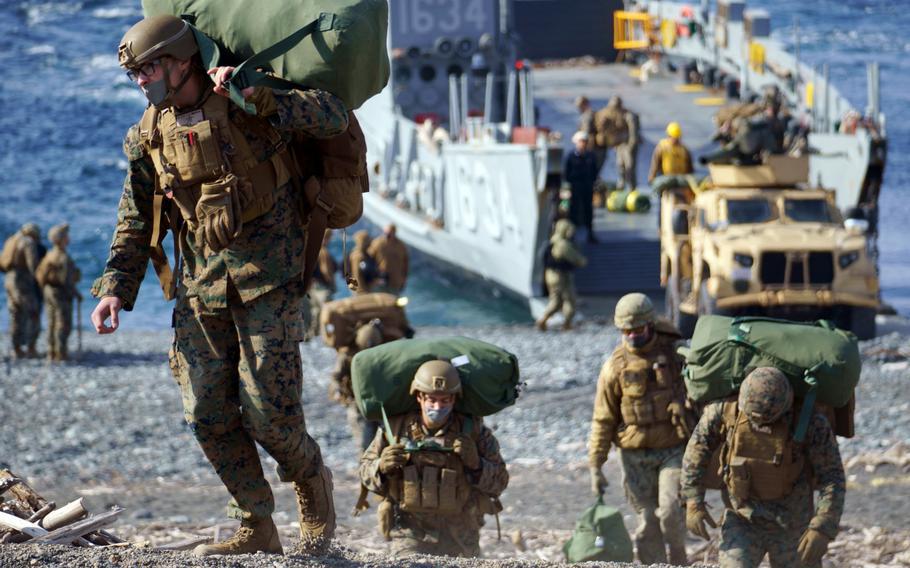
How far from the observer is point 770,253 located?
19.9 meters

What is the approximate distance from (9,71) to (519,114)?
44444 mm

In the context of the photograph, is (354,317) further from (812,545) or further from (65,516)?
(65,516)

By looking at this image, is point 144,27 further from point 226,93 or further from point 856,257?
point 856,257

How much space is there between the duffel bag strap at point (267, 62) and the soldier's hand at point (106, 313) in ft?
3.23

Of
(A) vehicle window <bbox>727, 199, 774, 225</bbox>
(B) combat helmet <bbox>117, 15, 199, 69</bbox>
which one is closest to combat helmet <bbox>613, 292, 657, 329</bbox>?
(B) combat helmet <bbox>117, 15, 199, 69</bbox>

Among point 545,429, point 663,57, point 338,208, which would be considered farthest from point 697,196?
point 663,57

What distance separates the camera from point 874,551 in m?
11.6

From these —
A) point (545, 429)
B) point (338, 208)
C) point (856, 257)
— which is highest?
point (338, 208)

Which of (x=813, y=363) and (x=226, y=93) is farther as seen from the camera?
(x=813, y=363)

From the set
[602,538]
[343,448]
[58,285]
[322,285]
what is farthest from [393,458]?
[322,285]

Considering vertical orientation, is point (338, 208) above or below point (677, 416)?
above

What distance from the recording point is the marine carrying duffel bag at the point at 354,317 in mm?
13086

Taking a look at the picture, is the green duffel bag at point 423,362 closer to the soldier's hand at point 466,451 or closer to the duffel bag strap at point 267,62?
the soldier's hand at point 466,451

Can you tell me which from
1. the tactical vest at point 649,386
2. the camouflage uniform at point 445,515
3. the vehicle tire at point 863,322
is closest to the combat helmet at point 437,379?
the camouflage uniform at point 445,515
